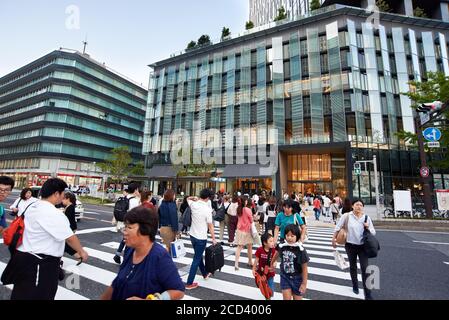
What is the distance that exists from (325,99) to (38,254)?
102 feet

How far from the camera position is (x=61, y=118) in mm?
46219

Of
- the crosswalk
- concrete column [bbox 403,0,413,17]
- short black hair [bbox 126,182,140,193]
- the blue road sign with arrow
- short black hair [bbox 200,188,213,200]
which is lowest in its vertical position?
the crosswalk

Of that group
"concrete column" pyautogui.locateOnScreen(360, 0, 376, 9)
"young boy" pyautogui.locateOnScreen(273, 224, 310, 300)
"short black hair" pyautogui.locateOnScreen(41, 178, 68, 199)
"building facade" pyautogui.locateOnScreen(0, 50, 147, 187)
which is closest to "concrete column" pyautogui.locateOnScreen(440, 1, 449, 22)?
"concrete column" pyautogui.locateOnScreen(360, 0, 376, 9)

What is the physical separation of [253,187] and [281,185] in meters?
3.85

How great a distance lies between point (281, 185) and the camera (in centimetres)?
2917

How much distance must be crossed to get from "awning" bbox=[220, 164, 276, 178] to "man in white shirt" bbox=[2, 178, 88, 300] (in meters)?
26.4

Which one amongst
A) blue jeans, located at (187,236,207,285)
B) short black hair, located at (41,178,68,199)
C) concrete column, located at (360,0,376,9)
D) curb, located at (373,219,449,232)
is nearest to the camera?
short black hair, located at (41,178,68,199)

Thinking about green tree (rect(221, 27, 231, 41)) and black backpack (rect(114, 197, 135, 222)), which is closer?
black backpack (rect(114, 197, 135, 222))

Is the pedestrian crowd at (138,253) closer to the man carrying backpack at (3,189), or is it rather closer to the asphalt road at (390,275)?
the man carrying backpack at (3,189)

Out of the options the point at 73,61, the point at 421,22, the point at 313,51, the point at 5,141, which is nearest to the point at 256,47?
the point at 313,51

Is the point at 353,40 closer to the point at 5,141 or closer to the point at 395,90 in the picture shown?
the point at 395,90

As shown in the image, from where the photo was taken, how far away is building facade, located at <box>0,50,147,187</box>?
1779 inches

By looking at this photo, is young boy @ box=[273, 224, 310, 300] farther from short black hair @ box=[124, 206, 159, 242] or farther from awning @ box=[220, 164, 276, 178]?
awning @ box=[220, 164, 276, 178]

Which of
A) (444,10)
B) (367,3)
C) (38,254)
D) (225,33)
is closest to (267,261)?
(38,254)
